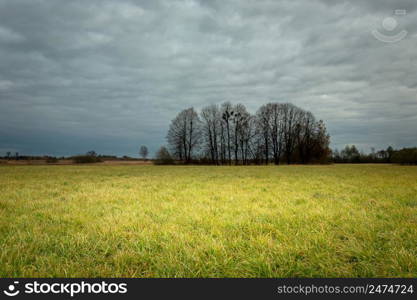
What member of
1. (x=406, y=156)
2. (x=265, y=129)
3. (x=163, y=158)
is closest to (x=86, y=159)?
(x=163, y=158)

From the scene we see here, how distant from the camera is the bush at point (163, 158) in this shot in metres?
53.5

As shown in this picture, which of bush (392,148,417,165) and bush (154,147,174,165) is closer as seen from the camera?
bush (392,148,417,165)

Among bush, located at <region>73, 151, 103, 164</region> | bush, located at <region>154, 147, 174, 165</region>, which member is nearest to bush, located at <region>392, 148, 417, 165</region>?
bush, located at <region>154, 147, 174, 165</region>

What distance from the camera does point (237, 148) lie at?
53719 millimetres

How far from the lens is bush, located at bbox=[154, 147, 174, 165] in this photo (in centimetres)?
5347

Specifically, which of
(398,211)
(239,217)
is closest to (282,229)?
(239,217)

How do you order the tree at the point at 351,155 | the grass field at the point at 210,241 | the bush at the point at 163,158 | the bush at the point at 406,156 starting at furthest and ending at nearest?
the tree at the point at 351,155 < the bush at the point at 163,158 < the bush at the point at 406,156 < the grass field at the point at 210,241

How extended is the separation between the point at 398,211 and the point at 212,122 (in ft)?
165

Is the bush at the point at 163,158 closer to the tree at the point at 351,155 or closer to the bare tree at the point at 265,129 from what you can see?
the bare tree at the point at 265,129

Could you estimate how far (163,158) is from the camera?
53.9 meters

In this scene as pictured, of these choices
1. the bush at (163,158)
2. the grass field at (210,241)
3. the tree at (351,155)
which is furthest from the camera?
the tree at (351,155)

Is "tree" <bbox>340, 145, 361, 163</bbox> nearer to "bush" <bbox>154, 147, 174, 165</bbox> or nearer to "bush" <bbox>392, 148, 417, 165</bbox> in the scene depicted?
"bush" <bbox>392, 148, 417, 165</bbox>

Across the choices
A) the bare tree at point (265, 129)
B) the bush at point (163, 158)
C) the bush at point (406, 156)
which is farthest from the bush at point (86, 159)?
the bush at point (406, 156)

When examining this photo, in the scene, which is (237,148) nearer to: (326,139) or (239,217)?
(326,139)
